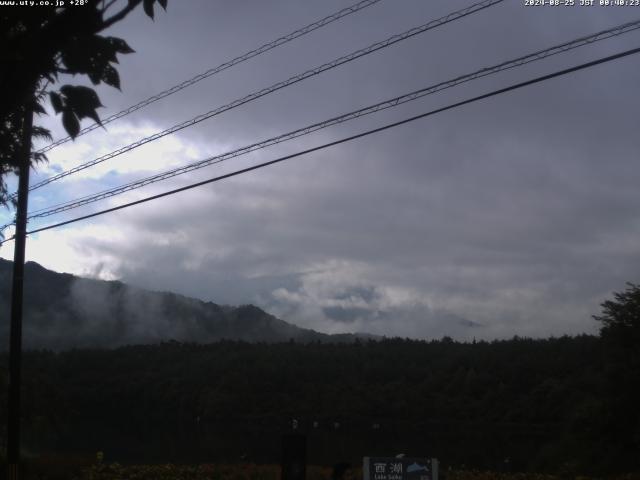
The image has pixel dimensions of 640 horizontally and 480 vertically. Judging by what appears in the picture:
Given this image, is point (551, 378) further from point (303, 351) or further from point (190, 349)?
point (190, 349)

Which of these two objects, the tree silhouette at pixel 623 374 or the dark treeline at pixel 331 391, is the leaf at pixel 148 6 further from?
the dark treeline at pixel 331 391

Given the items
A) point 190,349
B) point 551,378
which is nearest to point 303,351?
point 190,349

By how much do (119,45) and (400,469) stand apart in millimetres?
8494

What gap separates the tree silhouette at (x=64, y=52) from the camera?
410 cm

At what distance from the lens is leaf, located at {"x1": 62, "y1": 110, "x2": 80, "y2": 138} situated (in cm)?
429

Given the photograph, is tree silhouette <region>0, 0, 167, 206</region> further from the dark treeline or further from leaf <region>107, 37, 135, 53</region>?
the dark treeline

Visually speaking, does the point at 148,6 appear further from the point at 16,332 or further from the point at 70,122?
the point at 16,332

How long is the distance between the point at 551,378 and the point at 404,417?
49.9 ft

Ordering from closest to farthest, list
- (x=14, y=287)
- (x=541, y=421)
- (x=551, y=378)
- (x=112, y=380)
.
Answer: (x=14, y=287) → (x=541, y=421) → (x=551, y=378) → (x=112, y=380)

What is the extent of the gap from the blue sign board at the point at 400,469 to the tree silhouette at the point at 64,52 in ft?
26.9

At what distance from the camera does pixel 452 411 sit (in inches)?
3253

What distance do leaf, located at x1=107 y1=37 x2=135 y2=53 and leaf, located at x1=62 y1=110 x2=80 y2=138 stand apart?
0.44m

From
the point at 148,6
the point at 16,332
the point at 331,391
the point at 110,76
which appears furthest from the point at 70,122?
the point at 331,391

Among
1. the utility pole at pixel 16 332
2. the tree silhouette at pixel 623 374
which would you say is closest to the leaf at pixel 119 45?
the utility pole at pixel 16 332
